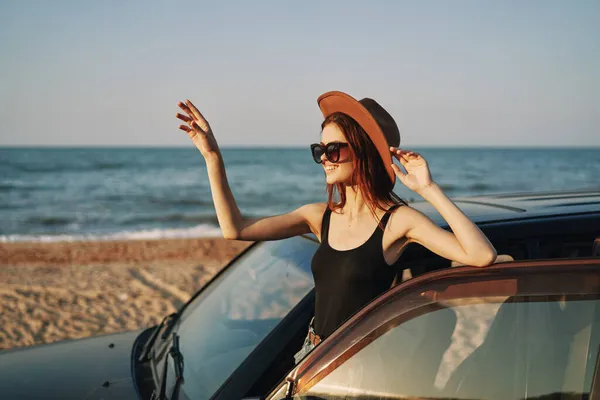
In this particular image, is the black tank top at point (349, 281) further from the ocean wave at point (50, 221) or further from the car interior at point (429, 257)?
the ocean wave at point (50, 221)

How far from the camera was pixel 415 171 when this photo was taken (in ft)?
6.48

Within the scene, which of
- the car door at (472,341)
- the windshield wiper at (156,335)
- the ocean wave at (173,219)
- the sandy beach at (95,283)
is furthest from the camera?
the ocean wave at (173,219)

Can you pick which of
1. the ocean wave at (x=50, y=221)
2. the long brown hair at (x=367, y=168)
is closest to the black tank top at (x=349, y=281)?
the long brown hair at (x=367, y=168)

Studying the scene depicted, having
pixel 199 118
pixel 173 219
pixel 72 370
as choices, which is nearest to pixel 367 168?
pixel 199 118

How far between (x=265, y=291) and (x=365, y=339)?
120cm

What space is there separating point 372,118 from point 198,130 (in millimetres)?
667

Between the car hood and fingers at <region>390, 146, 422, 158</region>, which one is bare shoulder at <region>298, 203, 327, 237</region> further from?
the car hood

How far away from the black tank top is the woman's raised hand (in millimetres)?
624

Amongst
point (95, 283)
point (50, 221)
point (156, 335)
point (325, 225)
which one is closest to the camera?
point (325, 225)

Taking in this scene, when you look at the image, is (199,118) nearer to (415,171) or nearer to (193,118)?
(193,118)

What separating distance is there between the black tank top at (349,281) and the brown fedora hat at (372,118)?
25cm

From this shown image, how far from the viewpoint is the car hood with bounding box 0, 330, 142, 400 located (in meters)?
2.52

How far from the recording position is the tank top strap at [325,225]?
2326 millimetres

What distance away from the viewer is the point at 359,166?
2.29 meters
